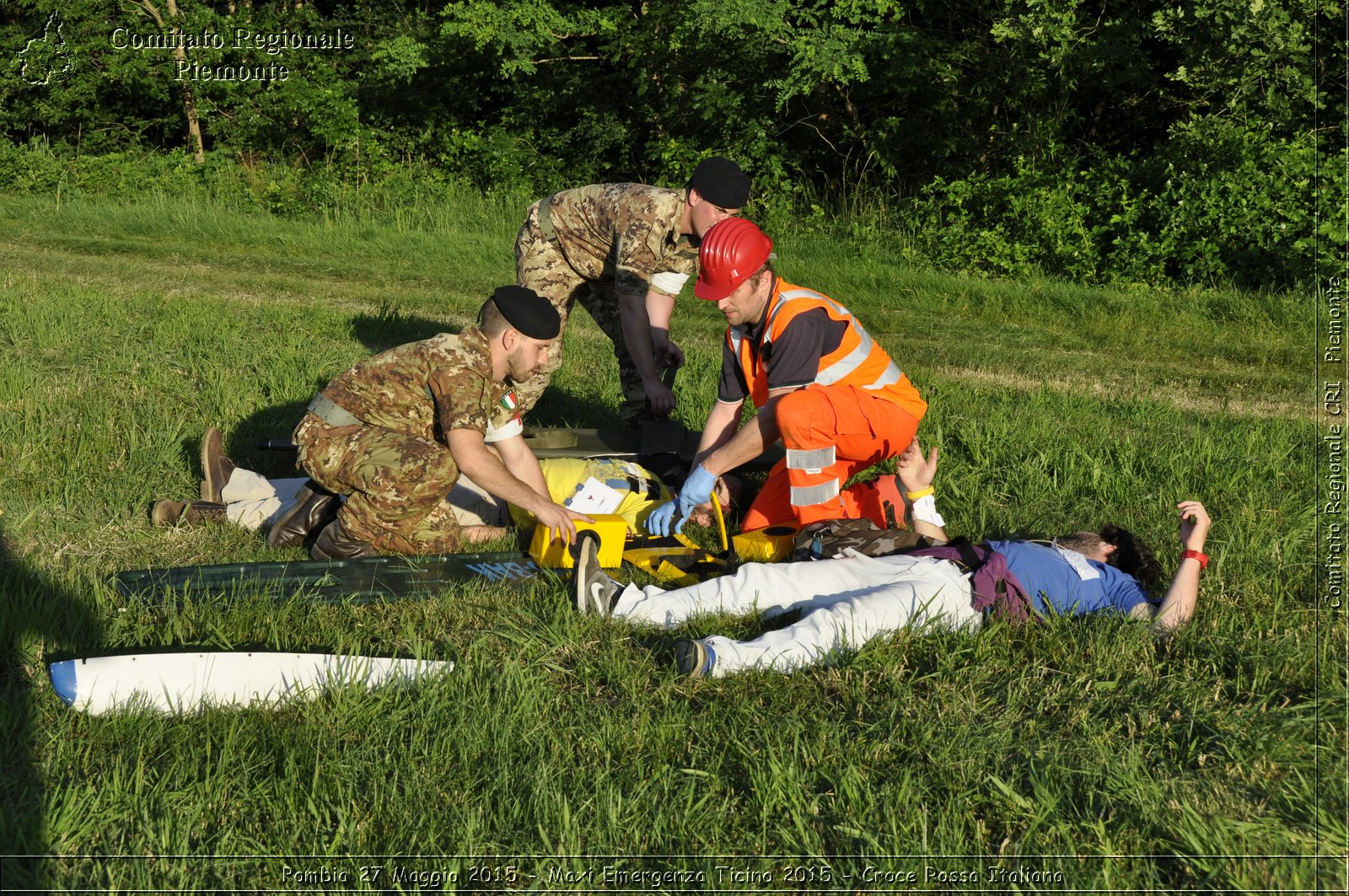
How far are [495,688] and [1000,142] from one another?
1175 cm

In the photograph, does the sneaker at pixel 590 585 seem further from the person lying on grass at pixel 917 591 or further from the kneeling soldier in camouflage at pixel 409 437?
the kneeling soldier in camouflage at pixel 409 437

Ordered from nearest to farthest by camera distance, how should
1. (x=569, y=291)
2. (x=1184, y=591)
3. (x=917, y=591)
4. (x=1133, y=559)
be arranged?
(x=1184, y=591), (x=917, y=591), (x=1133, y=559), (x=569, y=291)

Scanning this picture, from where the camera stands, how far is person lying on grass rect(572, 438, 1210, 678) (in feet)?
13.3

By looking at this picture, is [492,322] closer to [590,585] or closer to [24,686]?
[590,585]

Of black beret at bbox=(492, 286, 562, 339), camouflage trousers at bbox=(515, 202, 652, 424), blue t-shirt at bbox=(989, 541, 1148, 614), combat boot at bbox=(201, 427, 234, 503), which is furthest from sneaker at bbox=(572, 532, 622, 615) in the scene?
camouflage trousers at bbox=(515, 202, 652, 424)

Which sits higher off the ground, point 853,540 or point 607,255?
point 607,255

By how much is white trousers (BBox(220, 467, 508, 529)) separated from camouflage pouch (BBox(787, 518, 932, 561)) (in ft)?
5.21

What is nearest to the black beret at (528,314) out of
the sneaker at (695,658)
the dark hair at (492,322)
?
the dark hair at (492,322)

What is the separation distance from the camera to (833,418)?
4988 mm

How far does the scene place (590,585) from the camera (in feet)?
14.0

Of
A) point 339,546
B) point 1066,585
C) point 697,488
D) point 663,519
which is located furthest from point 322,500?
point 1066,585

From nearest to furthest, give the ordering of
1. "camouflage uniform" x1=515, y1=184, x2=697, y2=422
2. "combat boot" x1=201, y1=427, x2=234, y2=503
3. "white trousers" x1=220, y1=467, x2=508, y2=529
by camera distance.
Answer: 1. "white trousers" x1=220, y1=467, x2=508, y2=529
2. "combat boot" x1=201, y1=427, x2=234, y2=503
3. "camouflage uniform" x1=515, y1=184, x2=697, y2=422

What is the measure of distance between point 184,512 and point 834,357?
3.06 metres

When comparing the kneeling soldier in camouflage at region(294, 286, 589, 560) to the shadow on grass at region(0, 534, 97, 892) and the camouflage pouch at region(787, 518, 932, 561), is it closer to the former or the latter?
the camouflage pouch at region(787, 518, 932, 561)
